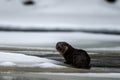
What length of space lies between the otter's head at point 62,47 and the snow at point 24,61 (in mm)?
154

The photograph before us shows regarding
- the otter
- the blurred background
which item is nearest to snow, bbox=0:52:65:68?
the otter

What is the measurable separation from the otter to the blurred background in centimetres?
31

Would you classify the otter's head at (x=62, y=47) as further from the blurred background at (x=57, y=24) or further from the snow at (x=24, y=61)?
the blurred background at (x=57, y=24)

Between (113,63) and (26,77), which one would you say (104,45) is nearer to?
(113,63)

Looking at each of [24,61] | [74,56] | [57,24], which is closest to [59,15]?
[57,24]

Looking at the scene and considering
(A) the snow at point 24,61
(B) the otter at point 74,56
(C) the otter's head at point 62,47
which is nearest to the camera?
(A) the snow at point 24,61

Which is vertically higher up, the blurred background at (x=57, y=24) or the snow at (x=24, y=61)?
the blurred background at (x=57, y=24)

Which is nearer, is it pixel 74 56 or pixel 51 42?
pixel 74 56

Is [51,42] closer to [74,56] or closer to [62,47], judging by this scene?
[62,47]

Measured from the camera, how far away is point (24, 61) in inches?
115

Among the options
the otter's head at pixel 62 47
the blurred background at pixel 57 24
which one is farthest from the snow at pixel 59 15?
the otter's head at pixel 62 47

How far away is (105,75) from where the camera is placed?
8.62ft

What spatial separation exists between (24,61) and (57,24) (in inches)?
27.1

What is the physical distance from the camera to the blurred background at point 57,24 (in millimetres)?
3467
